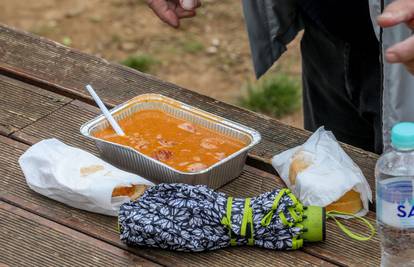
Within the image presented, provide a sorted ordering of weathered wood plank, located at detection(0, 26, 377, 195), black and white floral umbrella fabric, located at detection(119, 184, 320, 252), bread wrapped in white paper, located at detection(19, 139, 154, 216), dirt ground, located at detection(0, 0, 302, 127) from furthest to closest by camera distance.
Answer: dirt ground, located at detection(0, 0, 302, 127) → weathered wood plank, located at detection(0, 26, 377, 195) → bread wrapped in white paper, located at detection(19, 139, 154, 216) → black and white floral umbrella fabric, located at detection(119, 184, 320, 252)

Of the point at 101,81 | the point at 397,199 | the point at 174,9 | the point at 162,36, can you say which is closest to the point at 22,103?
the point at 101,81

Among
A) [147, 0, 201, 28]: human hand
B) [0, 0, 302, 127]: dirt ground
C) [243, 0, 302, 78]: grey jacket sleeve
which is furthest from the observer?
[0, 0, 302, 127]: dirt ground

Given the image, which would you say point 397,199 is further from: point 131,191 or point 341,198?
point 131,191

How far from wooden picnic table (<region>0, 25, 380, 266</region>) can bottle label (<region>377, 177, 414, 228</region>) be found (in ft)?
0.53

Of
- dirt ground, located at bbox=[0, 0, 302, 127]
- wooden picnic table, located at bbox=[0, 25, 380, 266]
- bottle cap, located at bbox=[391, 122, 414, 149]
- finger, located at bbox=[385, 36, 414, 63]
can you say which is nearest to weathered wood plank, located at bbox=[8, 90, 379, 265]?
wooden picnic table, located at bbox=[0, 25, 380, 266]

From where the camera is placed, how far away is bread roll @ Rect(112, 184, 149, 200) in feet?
7.50

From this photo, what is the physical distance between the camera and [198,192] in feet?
7.25

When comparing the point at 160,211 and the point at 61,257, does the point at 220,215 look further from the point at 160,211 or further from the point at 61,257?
the point at 61,257

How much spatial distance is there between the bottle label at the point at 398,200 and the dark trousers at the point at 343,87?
721mm

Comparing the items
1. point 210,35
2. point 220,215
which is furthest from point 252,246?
point 210,35

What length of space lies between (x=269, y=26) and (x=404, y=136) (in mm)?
994

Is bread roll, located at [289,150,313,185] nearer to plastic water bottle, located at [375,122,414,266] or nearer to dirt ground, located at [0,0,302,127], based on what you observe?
plastic water bottle, located at [375,122,414,266]

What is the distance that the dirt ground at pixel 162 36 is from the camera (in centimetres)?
484

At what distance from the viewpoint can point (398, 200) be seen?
6.55 feet
